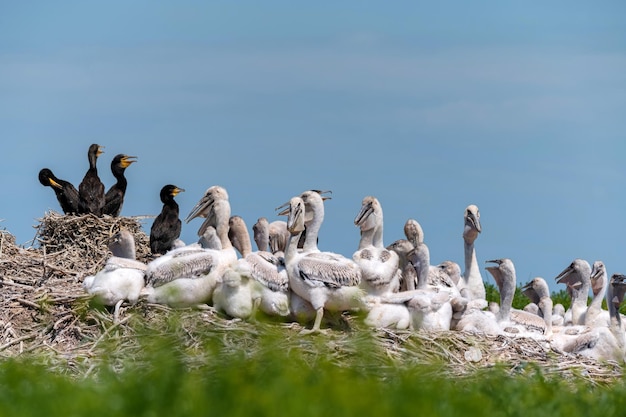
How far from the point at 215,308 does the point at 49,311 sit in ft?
5.87

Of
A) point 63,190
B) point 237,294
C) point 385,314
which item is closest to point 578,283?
point 385,314

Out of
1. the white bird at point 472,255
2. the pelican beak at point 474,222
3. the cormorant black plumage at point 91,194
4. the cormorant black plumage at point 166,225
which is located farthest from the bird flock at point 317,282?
the cormorant black plumage at point 91,194

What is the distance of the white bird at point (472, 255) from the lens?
16562 mm

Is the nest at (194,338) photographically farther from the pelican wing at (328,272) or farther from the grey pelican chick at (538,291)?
the grey pelican chick at (538,291)

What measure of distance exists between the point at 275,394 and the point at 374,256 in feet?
22.7

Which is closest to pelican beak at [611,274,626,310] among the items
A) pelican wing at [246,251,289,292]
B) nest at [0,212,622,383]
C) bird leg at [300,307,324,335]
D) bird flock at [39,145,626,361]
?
bird flock at [39,145,626,361]

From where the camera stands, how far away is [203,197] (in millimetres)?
14492

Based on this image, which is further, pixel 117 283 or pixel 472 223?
pixel 472 223

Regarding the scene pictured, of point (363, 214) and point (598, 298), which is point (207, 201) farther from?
point (598, 298)

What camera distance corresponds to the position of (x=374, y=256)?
13.7m

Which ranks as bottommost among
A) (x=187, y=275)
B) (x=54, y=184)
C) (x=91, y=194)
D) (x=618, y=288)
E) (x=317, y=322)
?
(x=317, y=322)

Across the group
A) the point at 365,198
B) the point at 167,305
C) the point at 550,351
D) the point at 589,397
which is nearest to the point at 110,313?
the point at 167,305

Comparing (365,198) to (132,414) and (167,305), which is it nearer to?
(167,305)

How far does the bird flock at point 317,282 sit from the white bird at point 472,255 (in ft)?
1.43
